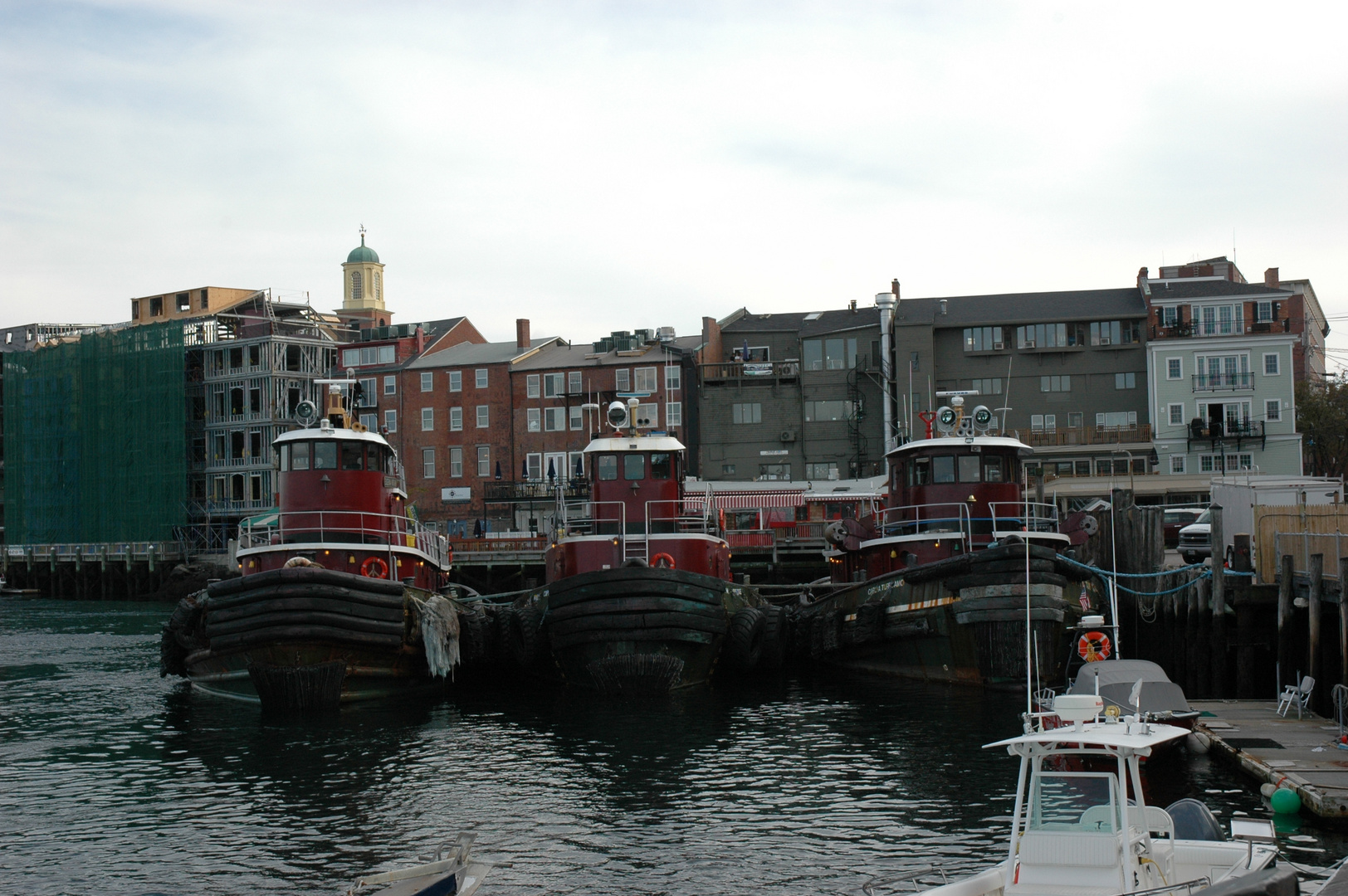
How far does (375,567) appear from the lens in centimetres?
3084

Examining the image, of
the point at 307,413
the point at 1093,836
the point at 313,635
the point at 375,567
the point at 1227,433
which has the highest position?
the point at 1227,433

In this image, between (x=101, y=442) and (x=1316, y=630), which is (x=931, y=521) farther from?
(x=101, y=442)

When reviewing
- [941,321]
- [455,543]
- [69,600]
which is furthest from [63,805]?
[69,600]

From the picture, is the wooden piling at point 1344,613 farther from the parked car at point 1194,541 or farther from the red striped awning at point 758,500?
the red striped awning at point 758,500

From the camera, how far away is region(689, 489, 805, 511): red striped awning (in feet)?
217

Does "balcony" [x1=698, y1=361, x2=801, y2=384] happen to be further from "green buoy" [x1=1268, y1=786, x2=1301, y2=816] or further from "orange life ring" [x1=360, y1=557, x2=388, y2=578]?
"green buoy" [x1=1268, y1=786, x2=1301, y2=816]

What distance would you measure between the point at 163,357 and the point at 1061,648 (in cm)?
8207

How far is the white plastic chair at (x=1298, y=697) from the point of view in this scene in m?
23.8

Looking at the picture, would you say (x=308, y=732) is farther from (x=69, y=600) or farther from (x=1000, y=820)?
(x=69, y=600)

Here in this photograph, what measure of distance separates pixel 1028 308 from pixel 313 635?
2276 inches

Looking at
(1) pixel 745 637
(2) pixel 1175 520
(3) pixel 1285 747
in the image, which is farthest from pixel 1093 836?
(2) pixel 1175 520

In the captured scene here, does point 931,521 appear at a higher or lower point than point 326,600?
higher

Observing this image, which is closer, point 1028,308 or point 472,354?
point 1028,308

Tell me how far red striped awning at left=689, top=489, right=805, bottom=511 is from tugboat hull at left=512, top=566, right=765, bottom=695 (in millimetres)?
36146
